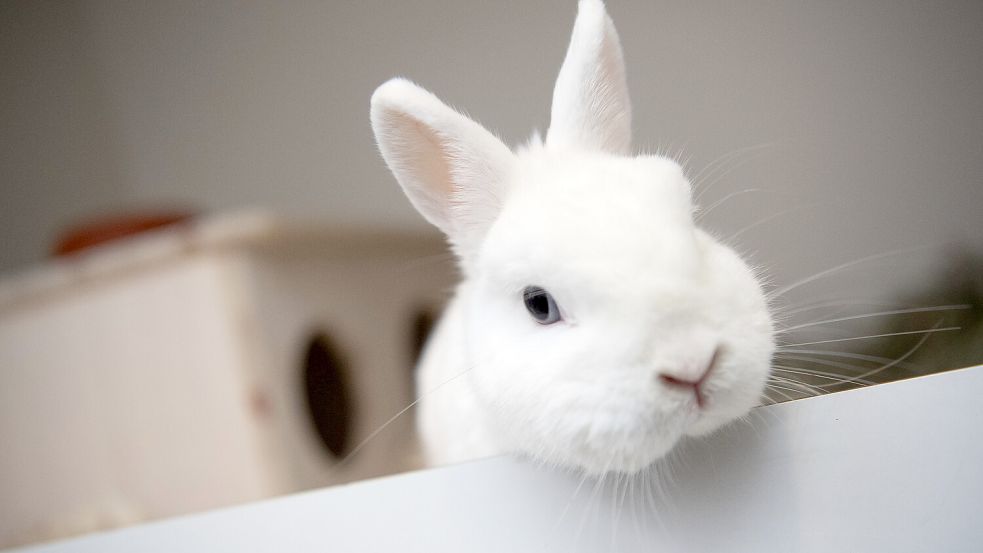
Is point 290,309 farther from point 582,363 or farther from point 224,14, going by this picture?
point 582,363

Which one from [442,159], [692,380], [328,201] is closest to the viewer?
[692,380]

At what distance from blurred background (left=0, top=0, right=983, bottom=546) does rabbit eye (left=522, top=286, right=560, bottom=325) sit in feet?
0.54

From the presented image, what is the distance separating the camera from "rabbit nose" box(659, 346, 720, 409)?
510 mm

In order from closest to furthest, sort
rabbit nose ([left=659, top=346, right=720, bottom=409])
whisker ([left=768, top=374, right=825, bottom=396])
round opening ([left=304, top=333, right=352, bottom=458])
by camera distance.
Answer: rabbit nose ([left=659, top=346, right=720, bottom=409]) < whisker ([left=768, top=374, right=825, bottom=396]) < round opening ([left=304, top=333, right=352, bottom=458])

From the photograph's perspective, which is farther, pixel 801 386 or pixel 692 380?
pixel 801 386

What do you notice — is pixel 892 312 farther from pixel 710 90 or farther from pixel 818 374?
pixel 710 90

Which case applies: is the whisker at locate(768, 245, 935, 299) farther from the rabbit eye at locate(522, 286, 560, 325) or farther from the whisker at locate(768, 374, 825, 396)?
the rabbit eye at locate(522, 286, 560, 325)

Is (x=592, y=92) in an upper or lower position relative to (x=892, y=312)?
upper

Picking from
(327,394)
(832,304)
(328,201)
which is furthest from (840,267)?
(327,394)

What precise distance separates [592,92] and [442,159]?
152 millimetres

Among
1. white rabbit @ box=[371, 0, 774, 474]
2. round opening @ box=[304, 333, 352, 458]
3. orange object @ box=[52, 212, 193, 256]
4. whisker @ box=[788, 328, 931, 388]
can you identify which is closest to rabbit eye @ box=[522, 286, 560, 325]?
white rabbit @ box=[371, 0, 774, 474]

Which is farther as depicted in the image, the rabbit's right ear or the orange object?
the orange object

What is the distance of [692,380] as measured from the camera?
512mm

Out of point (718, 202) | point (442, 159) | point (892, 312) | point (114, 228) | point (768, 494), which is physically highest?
point (114, 228)
